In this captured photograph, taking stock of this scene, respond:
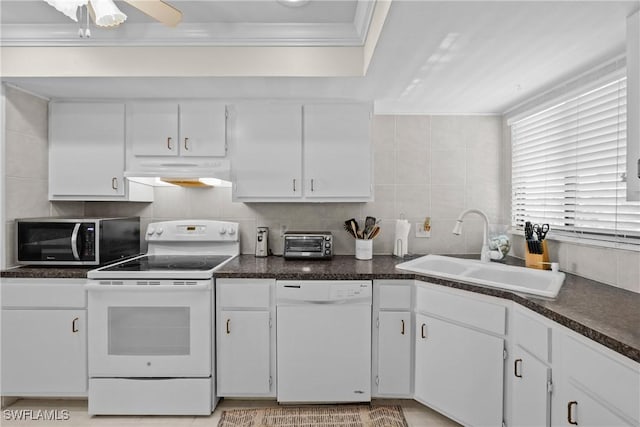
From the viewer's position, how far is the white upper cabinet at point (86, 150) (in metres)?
2.48

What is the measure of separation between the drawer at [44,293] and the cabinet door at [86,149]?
676 millimetres

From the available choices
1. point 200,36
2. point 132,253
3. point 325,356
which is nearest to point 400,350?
point 325,356

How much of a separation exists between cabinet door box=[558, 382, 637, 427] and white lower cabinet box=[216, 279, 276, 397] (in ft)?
4.90

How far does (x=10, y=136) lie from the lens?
2223 mm

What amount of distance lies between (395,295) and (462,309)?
16.1 inches

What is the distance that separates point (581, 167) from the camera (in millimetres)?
1974

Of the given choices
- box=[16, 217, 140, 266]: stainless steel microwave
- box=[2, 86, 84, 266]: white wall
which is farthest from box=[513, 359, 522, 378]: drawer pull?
box=[2, 86, 84, 266]: white wall

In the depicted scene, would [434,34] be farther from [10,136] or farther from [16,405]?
[16,405]

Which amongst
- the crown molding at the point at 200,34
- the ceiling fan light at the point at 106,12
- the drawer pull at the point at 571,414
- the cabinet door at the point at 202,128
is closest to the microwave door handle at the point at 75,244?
the cabinet door at the point at 202,128

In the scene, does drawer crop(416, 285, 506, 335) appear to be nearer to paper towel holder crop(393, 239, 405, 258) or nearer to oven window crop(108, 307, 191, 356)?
paper towel holder crop(393, 239, 405, 258)

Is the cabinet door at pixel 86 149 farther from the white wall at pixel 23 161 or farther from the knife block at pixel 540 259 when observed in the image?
the knife block at pixel 540 259

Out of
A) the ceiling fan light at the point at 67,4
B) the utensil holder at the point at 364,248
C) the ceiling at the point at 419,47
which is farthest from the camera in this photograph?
the utensil holder at the point at 364,248

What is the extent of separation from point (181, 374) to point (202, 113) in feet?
5.75

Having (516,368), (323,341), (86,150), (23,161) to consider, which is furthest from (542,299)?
(23,161)
